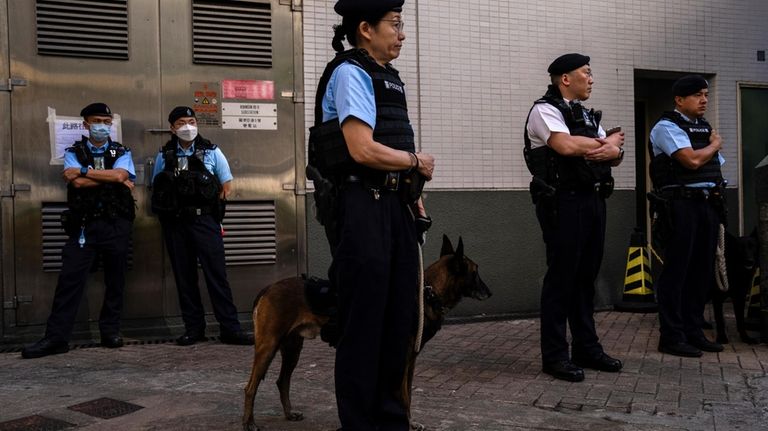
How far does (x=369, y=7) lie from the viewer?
3246mm

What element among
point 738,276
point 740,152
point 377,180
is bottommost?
point 738,276

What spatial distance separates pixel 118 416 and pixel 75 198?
105 inches

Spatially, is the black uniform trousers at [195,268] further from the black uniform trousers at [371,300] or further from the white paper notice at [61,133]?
the black uniform trousers at [371,300]

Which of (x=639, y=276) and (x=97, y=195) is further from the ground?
(x=97, y=195)

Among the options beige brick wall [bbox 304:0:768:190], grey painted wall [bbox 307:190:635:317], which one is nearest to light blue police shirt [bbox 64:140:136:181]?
beige brick wall [bbox 304:0:768:190]

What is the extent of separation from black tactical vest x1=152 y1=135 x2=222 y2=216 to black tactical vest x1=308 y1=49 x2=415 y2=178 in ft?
11.7

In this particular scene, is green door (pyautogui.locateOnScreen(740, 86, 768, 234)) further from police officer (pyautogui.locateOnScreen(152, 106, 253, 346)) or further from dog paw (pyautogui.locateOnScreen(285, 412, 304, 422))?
dog paw (pyautogui.locateOnScreen(285, 412, 304, 422))

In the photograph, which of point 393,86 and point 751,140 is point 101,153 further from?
point 751,140

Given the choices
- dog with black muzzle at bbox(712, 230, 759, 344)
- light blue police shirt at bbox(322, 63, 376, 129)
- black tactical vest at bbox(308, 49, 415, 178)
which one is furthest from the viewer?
dog with black muzzle at bbox(712, 230, 759, 344)

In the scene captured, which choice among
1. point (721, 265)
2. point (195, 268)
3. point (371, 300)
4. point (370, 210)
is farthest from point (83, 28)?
point (721, 265)

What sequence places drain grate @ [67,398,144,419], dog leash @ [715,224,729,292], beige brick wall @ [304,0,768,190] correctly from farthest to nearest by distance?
beige brick wall @ [304,0,768,190]
dog leash @ [715,224,729,292]
drain grate @ [67,398,144,419]

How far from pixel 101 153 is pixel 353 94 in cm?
412

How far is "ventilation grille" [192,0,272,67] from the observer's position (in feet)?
23.8

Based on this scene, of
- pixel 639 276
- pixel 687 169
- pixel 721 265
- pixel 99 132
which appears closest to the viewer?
pixel 687 169
